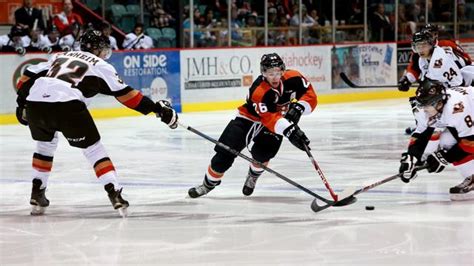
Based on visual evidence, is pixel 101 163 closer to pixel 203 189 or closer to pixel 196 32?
pixel 203 189

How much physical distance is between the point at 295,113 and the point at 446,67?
2.78m

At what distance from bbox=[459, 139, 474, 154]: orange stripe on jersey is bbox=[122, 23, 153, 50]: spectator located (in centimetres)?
833

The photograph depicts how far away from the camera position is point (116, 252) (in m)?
5.15

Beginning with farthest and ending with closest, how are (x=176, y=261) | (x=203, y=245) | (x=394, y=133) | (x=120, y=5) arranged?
(x=120, y=5) → (x=394, y=133) → (x=203, y=245) → (x=176, y=261)

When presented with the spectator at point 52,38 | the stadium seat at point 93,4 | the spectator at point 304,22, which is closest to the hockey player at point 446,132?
the spectator at point 52,38

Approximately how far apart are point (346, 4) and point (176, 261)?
42.7 ft

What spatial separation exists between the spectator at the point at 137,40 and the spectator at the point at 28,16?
4.09ft

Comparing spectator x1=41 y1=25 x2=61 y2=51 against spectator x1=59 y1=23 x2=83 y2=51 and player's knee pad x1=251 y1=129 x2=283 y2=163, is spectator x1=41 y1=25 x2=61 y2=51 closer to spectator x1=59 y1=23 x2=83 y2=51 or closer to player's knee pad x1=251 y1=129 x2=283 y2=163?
spectator x1=59 y1=23 x2=83 y2=51

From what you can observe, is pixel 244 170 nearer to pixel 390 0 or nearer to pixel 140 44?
pixel 140 44

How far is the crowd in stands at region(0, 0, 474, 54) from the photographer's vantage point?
13.5 m

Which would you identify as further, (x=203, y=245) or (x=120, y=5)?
(x=120, y=5)

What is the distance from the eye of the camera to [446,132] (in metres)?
6.70

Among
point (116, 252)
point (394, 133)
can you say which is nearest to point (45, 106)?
point (116, 252)

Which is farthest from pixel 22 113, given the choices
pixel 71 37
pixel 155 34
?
pixel 155 34
